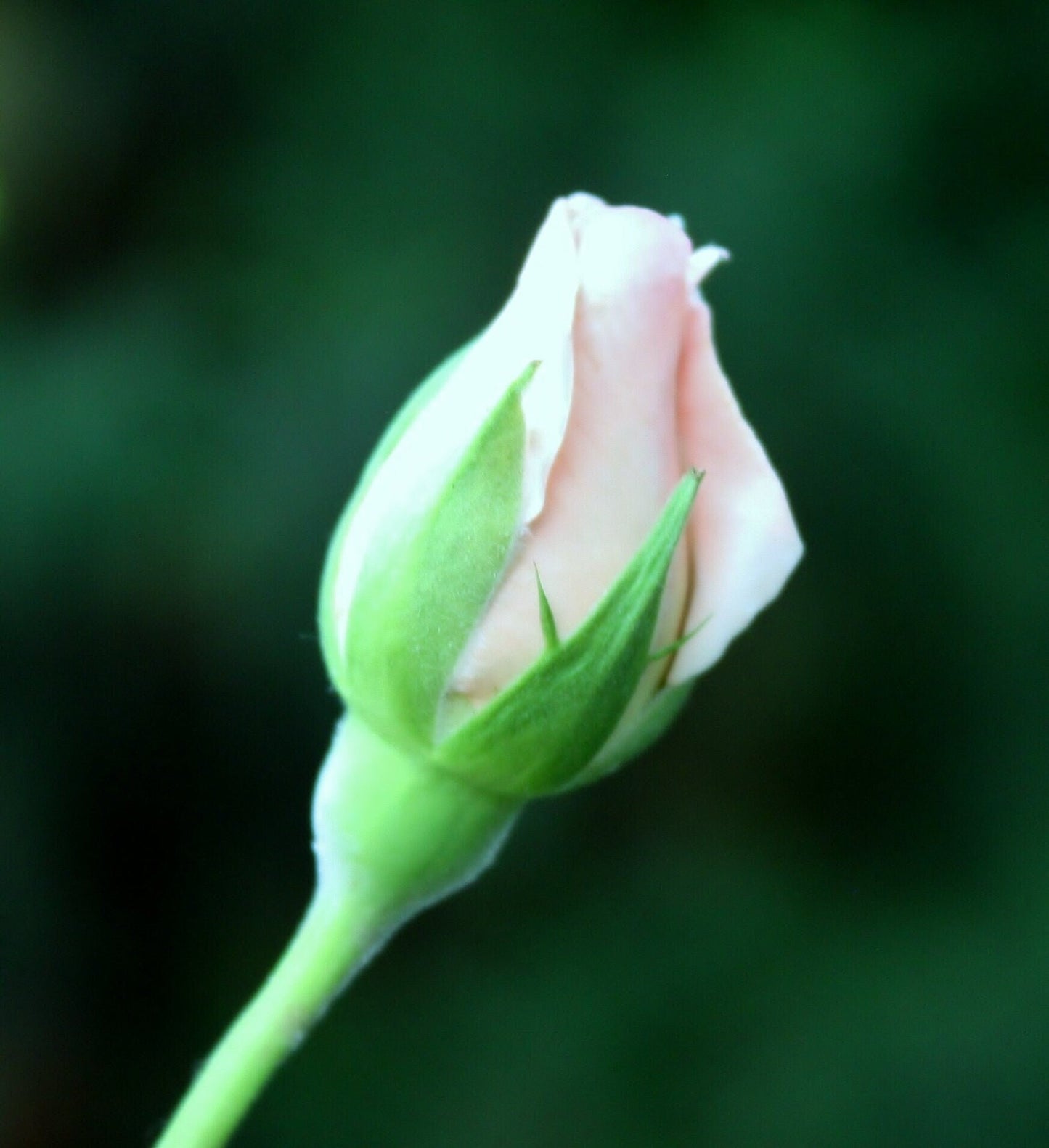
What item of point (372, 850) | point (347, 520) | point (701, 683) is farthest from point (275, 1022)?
point (701, 683)

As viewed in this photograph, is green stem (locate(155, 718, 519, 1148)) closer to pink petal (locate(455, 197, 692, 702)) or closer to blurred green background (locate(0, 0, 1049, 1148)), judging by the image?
pink petal (locate(455, 197, 692, 702))

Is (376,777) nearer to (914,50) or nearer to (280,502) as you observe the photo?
(280,502)

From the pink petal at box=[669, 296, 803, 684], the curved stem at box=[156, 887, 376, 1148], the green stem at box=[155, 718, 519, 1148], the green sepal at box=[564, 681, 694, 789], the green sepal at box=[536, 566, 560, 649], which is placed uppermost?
the pink petal at box=[669, 296, 803, 684]

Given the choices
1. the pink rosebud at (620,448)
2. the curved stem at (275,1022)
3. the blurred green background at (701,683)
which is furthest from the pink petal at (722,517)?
the blurred green background at (701,683)

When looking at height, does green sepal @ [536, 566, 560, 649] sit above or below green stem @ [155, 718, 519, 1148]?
above

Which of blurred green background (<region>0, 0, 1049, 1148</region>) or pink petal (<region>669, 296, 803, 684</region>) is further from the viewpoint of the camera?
blurred green background (<region>0, 0, 1049, 1148</region>)

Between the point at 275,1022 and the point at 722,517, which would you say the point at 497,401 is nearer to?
the point at 722,517

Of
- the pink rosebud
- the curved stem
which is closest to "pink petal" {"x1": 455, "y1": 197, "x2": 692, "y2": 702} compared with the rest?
the pink rosebud
